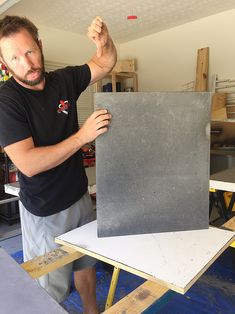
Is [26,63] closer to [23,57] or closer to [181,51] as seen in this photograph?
[23,57]

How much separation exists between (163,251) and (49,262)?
334mm

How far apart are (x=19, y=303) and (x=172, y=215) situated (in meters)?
0.54

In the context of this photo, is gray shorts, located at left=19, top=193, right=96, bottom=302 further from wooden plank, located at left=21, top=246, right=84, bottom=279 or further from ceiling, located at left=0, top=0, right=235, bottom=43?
ceiling, located at left=0, top=0, right=235, bottom=43

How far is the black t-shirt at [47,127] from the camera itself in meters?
0.95

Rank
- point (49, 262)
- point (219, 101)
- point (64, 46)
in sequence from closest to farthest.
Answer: point (49, 262) → point (219, 101) → point (64, 46)

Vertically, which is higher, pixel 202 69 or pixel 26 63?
pixel 202 69

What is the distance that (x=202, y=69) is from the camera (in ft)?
11.9

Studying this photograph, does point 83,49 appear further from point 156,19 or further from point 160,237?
point 160,237

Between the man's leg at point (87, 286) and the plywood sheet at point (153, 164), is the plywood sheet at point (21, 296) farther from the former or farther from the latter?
the man's leg at point (87, 286)

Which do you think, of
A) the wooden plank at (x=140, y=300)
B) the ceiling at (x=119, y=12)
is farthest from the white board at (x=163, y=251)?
the ceiling at (x=119, y=12)

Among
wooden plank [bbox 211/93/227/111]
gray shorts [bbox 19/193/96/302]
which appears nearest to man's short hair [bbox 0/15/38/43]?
gray shorts [bbox 19/193/96/302]

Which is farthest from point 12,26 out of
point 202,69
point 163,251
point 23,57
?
point 202,69

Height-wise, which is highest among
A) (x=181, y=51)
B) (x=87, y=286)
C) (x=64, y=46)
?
(x=64, y=46)

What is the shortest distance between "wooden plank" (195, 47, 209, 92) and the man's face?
2.97 m
